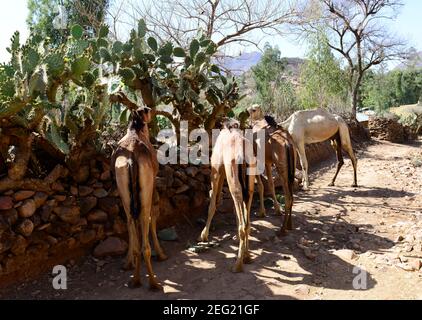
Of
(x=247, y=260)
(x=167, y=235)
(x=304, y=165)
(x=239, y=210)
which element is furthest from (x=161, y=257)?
(x=304, y=165)

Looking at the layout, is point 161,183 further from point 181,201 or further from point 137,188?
point 137,188

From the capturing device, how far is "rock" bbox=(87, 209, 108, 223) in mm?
4445

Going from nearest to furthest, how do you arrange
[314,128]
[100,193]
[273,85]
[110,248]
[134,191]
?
[134,191], [110,248], [100,193], [314,128], [273,85]

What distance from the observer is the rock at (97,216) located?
4445 millimetres

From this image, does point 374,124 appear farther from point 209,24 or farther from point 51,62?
point 51,62

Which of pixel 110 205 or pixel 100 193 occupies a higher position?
pixel 100 193

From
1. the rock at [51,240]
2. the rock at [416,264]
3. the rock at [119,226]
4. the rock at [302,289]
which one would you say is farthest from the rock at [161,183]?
the rock at [416,264]

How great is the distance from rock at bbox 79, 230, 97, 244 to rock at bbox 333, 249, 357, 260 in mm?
2691

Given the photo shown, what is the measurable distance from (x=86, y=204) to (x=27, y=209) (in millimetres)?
677

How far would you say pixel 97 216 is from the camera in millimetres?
4469

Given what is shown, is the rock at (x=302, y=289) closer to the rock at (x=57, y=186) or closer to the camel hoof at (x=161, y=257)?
the camel hoof at (x=161, y=257)

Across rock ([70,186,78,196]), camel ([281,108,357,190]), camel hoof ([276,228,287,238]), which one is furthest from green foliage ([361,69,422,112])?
rock ([70,186,78,196])

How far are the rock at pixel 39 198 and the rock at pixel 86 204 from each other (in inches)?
16.4

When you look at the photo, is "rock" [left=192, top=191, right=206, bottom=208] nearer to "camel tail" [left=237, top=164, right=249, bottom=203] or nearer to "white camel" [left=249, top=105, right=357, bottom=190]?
"camel tail" [left=237, top=164, right=249, bottom=203]
